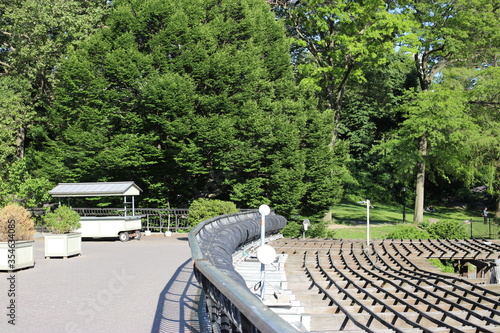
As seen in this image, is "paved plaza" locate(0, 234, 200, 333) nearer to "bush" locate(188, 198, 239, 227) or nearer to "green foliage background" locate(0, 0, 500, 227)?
"bush" locate(188, 198, 239, 227)

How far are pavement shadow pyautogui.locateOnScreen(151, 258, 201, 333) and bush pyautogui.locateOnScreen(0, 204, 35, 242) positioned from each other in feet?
15.2

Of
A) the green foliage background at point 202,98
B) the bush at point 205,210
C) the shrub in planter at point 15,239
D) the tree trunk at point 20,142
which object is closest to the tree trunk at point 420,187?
the green foliage background at point 202,98

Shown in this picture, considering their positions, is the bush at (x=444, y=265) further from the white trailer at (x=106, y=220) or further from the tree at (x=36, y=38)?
the tree at (x=36, y=38)

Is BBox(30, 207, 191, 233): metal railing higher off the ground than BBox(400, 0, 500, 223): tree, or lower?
lower

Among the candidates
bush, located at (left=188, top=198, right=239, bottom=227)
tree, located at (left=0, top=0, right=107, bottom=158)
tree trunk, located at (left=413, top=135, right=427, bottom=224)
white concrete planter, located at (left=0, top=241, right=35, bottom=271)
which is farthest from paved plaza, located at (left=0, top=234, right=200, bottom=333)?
tree trunk, located at (left=413, top=135, right=427, bottom=224)

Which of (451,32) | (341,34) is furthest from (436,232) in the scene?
(451,32)

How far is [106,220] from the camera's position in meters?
23.7

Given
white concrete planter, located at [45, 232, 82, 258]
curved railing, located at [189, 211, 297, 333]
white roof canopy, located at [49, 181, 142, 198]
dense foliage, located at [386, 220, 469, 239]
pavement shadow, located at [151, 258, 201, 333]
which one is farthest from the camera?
dense foliage, located at [386, 220, 469, 239]

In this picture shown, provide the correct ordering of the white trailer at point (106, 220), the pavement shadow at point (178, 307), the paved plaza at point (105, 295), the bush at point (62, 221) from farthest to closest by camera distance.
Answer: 1. the white trailer at point (106, 220)
2. the bush at point (62, 221)
3. the paved plaza at point (105, 295)
4. the pavement shadow at point (178, 307)

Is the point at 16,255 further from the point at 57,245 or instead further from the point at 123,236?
the point at 123,236

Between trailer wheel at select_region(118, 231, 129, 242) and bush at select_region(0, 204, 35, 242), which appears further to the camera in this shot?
trailer wheel at select_region(118, 231, 129, 242)

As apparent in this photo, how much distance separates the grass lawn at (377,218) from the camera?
40.5 m

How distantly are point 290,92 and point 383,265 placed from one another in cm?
1760

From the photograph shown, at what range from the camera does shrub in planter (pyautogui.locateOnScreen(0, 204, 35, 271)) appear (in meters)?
14.2
